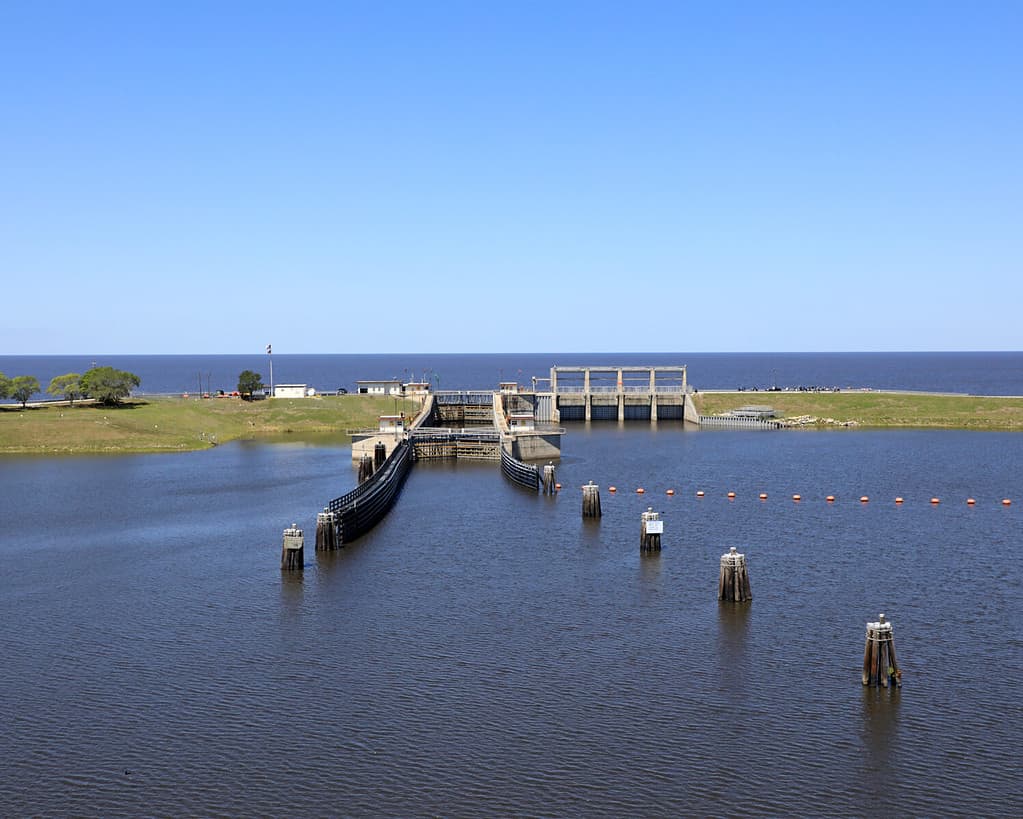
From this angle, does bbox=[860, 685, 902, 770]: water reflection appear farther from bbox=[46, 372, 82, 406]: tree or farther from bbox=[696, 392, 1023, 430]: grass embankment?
bbox=[46, 372, 82, 406]: tree

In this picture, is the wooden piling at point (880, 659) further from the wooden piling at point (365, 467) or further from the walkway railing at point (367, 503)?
the wooden piling at point (365, 467)

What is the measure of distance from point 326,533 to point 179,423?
83362 millimetres

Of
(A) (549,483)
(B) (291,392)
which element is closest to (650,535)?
(A) (549,483)

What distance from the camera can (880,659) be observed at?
4053 centimetres

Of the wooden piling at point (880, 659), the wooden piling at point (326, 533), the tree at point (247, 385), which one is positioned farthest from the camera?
the tree at point (247, 385)

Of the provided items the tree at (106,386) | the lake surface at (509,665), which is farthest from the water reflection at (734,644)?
the tree at (106,386)

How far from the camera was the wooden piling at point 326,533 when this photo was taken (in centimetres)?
6638

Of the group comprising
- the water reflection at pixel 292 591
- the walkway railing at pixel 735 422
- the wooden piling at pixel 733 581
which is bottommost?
the water reflection at pixel 292 591

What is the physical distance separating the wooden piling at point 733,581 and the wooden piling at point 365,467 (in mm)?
54339

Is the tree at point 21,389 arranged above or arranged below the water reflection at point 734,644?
above

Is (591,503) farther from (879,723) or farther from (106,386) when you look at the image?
(106,386)

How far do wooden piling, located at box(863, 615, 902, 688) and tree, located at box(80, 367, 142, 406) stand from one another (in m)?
130

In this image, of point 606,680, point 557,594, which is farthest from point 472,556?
point 606,680

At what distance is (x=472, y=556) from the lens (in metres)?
65.1
